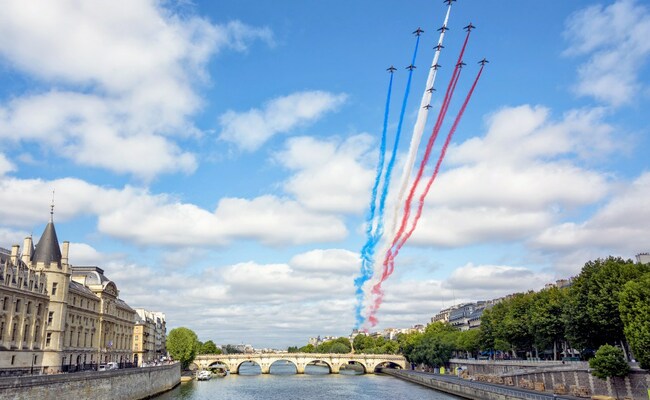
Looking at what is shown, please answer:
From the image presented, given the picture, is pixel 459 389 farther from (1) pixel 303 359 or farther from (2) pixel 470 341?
(1) pixel 303 359

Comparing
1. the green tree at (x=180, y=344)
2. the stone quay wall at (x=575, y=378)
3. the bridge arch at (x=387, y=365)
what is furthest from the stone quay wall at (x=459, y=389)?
the green tree at (x=180, y=344)

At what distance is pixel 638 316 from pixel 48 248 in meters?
77.5

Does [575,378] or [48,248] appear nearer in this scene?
[575,378]

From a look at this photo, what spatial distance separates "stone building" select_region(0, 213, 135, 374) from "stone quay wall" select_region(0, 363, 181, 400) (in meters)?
7.31

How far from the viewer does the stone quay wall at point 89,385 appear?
42688mm

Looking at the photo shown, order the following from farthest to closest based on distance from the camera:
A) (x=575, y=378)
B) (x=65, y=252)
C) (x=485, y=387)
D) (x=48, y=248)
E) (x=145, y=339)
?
1. (x=145, y=339)
2. (x=65, y=252)
3. (x=48, y=248)
4. (x=485, y=387)
5. (x=575, y=378)

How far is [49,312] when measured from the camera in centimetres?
7575

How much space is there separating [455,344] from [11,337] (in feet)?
336

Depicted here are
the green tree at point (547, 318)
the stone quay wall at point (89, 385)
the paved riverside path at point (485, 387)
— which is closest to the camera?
the stone quay wall at point (89, 385)

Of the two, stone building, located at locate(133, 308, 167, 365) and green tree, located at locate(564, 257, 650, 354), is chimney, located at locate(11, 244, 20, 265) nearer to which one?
stone building, located at locate(133, 308, 167, 365)

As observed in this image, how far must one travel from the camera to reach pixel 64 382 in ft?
164

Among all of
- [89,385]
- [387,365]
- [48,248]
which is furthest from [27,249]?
[387,365]

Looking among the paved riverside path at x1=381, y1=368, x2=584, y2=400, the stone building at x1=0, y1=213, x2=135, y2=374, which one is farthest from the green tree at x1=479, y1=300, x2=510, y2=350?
the stone building at x1=0, y1=213, x2=135, y2=374

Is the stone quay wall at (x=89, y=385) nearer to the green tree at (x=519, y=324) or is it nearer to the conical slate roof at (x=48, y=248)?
the conical slate roof at (x=48, y=248)
